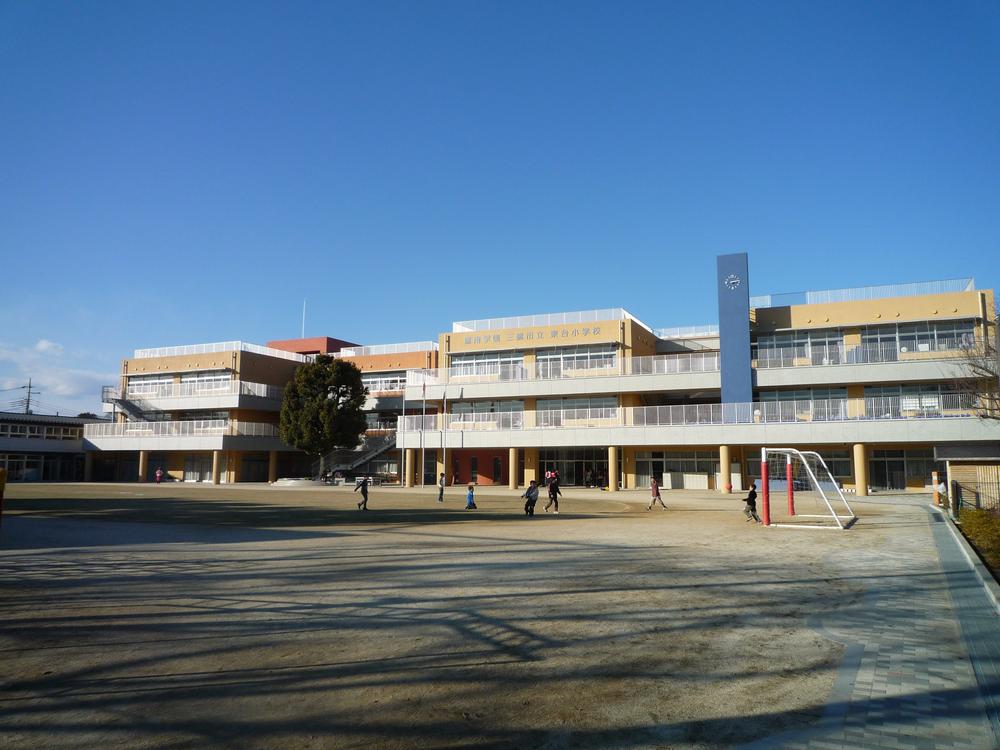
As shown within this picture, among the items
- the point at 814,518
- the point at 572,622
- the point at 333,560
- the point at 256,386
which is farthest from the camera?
the point at 256,386

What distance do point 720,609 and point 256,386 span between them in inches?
2263

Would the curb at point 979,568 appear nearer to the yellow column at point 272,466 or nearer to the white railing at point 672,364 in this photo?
the white railing at point 672,364

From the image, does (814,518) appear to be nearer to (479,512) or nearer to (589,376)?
(479,512)

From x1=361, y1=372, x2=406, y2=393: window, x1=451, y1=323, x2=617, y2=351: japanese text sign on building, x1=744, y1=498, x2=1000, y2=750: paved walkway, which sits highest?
x1=451, y1=323, x2=617, y2=351: japanese text sign on building

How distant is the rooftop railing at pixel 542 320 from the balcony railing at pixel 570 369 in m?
3.04

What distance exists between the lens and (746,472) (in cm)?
4634

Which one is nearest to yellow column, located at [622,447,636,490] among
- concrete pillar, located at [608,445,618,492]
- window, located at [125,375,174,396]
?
concrete pillar, located at [608,445,618,492]

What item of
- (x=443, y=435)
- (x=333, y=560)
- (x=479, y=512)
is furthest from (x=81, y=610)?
(x=443, y=435)

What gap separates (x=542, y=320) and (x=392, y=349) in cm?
1861

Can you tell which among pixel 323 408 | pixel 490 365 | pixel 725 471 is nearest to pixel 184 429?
pixel 323 408

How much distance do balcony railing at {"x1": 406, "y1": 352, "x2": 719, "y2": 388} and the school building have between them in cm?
14

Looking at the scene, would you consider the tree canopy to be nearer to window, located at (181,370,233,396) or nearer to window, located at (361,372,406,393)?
window, located at (361,372,406,393)

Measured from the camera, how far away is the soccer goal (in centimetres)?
2151

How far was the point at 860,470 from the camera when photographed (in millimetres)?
39438
